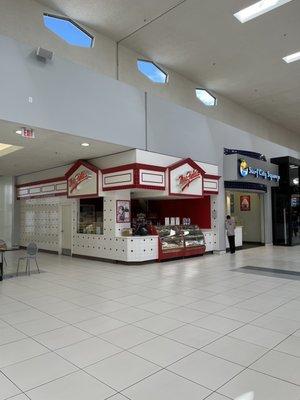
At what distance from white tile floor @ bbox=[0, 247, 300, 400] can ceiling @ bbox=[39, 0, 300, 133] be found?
626 cm

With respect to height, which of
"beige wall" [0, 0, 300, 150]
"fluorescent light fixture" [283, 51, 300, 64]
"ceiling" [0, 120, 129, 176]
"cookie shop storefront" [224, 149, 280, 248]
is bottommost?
"cookie shop storefront" [224, 149, 280, 248]

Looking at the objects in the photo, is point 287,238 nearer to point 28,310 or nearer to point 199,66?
point 199,66

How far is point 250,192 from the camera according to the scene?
526 inches

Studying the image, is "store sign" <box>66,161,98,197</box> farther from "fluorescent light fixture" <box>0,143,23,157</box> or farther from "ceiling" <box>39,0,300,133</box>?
"ceiling" <box>39,0,300,133</box>

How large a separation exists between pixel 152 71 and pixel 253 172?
17.8 ft

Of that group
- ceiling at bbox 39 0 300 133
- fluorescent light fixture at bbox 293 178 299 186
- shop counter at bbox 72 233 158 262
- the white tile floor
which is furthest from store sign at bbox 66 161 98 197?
fluorescent light fixture at bbox 293 178 299 186

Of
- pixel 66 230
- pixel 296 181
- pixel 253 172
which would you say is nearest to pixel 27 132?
pixel 66 230

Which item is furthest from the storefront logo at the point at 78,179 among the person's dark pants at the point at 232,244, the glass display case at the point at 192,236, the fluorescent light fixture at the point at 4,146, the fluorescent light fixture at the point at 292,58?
the fluorescent light fixture at the point at 292,58

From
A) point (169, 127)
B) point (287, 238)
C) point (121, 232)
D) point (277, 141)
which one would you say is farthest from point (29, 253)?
point (277, 141)

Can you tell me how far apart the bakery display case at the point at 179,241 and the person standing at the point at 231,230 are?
1113 millimetres

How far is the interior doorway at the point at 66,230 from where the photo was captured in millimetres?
11016

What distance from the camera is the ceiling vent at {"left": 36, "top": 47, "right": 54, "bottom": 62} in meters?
6.20

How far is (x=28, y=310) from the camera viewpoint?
4.57 meters

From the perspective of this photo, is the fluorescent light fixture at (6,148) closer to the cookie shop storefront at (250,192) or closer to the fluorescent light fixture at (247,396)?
the cookie shop storefront at (250,192)
